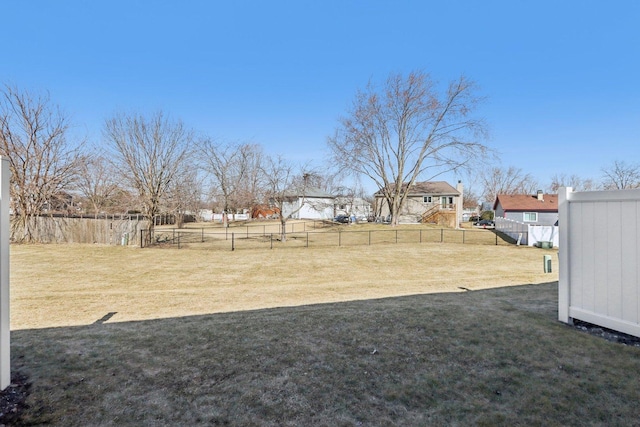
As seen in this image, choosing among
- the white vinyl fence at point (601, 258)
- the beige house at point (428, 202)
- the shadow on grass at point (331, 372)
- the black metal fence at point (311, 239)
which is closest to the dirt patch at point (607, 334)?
the white vinyl fence at point (601, 258)

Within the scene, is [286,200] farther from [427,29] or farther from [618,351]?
[618,351]

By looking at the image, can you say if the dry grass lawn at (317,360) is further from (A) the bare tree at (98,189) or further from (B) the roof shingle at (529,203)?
(B) the roof shingle at (529,203)

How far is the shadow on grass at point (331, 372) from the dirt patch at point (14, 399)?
7 centimetres

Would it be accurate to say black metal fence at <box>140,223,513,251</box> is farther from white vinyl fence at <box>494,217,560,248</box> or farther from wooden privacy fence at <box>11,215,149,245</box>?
white vinyl fence at <box>494,217,560,248</box>

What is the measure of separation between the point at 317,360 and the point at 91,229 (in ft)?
63.4

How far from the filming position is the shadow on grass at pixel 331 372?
7.86ft

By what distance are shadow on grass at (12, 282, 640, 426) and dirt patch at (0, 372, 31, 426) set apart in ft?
0.22

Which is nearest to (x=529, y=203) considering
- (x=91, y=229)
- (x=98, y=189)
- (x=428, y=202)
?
(x=428, y=202)

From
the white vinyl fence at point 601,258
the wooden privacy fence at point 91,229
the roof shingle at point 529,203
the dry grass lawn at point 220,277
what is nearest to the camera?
the white vinyl fence at point 601,258

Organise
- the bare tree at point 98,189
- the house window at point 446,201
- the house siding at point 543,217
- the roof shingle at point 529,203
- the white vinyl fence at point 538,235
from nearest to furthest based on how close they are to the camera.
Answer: the white vinyl fence at point 538,235, the bare tree at point 98,189, the house siding at point 543,217, the roof shingle at point 529,203, the house window at point 446,201

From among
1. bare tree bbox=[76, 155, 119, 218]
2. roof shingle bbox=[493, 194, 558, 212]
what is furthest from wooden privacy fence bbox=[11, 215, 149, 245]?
roof shingle bbox=[493, 194, 558, 212]

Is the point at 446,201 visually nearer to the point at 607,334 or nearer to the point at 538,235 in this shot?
the point at 538,235

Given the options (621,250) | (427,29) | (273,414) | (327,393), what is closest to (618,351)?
(621,250)

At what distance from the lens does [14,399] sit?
2.52 m
